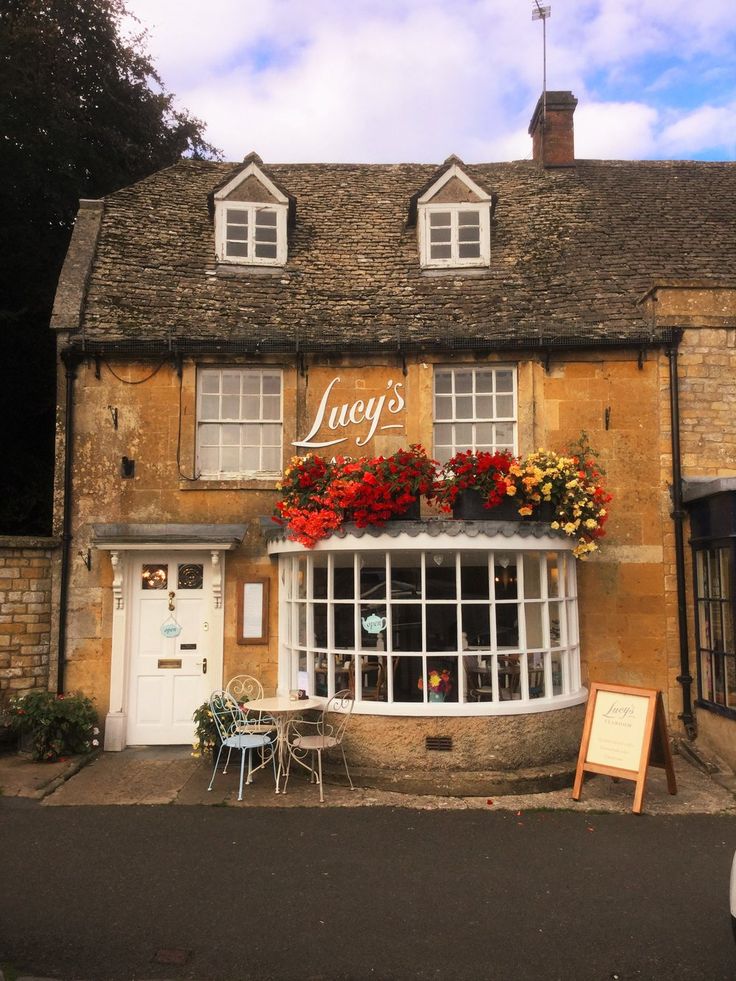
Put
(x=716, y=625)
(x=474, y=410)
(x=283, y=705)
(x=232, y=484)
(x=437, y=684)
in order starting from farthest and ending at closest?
(x=474, y=410)
(x=232, y=484)
(x=716, y=625)
(x=437, y=684)
(x=283, y=705)

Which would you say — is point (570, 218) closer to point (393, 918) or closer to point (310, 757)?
point (310, 757)

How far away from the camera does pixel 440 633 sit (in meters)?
8.66

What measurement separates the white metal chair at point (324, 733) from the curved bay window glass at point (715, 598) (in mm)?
4502

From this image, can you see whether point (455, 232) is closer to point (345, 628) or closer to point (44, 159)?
point (345, 628)

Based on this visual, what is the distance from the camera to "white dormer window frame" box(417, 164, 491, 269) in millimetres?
12133

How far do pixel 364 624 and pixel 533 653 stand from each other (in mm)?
2038

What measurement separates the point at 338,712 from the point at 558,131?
1193 cm

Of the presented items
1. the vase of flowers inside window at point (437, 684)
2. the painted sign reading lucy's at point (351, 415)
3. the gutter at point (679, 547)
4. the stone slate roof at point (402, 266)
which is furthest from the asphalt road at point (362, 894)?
the stone slate roof at point (402, 266)

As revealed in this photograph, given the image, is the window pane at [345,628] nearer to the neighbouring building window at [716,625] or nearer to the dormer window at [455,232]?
the neighbouring building window at [716,625]

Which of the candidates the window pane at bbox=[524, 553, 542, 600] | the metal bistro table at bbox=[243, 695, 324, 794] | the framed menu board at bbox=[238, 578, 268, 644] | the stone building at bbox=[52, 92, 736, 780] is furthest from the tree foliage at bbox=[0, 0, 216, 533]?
the window pane at bbox=[524, 553, 542, 600]

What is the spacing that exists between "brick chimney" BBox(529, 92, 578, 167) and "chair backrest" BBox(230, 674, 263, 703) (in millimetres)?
11091

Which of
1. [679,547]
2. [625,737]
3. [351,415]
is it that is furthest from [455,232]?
[625,737]

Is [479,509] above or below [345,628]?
above

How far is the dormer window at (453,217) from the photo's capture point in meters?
12.2
